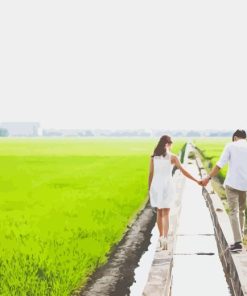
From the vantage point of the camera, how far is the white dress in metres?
6.59

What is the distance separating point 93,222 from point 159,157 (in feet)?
13.9

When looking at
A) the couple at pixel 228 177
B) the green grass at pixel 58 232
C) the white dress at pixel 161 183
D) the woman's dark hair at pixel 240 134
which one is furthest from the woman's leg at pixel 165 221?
the woman's dark hair at pixel 240 134

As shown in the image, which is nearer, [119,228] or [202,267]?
[202,267]

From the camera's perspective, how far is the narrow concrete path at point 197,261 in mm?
5809

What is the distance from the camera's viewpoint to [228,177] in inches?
262

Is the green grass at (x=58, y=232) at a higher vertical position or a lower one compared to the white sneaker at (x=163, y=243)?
lower

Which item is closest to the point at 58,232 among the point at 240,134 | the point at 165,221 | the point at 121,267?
the point at 121,267

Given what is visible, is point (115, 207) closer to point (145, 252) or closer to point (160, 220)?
point (145, 252)

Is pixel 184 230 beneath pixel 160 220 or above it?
beneath

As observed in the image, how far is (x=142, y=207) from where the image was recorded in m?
13.4

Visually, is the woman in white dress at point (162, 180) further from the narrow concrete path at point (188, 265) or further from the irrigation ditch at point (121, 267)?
the narrow concrete path at point (188, 265)

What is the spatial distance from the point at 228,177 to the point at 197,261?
3.80 feet

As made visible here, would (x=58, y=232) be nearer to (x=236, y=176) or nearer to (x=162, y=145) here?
(x=162, y=145)

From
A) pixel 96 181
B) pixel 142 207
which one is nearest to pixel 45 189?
pixel 96 181
